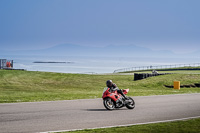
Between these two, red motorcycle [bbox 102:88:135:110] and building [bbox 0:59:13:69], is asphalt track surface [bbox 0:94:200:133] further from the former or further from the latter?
building [bbox 0:59:13:69]

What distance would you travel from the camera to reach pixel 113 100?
14414 mm

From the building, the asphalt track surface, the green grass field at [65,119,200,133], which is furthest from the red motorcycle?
the building

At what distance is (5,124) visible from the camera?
1072cm

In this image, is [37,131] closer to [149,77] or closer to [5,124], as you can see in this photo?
[5,124]

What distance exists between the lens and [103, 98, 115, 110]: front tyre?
1435 cm

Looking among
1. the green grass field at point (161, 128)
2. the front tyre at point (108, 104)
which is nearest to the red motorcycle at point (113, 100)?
the front tyre at point (108, 104)

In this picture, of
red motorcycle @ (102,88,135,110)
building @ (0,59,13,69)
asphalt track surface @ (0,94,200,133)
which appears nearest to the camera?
asphalt track surface @ (0,94,200,133)

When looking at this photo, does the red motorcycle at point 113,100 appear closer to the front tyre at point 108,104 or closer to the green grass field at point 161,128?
the front tyre at point 108,104

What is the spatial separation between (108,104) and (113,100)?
27cm

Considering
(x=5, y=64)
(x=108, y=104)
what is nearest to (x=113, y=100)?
(x=108, y=104)

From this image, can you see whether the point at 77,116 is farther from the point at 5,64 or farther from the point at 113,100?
the point at 5,64

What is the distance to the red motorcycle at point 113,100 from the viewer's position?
46.6ft

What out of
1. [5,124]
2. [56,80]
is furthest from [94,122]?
[56,80]

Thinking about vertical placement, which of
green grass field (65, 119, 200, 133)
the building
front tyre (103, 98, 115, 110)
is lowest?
green grass field (65, 119, 200, 133)
